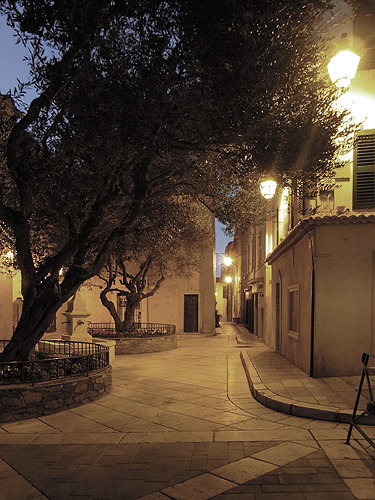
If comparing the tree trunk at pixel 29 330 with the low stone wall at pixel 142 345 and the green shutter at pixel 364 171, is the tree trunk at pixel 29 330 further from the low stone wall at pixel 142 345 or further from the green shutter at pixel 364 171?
the low stone wall at pixel 142 345

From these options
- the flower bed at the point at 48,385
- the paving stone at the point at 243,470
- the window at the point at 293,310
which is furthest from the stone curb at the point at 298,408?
the window at the point at 293,310

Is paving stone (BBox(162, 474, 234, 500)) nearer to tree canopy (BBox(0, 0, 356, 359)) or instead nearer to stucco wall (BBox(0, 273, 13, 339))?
tree canopy (BBox(0, 0, 356, 359))

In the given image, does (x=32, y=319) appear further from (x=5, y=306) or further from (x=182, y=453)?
(x=5, y=306)

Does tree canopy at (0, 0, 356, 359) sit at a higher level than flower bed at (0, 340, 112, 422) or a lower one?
higher

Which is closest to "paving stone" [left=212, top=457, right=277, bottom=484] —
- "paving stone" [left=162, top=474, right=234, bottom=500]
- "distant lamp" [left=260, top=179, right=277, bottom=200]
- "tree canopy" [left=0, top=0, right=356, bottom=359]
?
"paving stone" [left=162, top=474, right=234, bottom=500]

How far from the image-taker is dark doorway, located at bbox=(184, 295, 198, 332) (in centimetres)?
2891

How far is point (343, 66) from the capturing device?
823cm

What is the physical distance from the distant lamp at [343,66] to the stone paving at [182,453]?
224 inches

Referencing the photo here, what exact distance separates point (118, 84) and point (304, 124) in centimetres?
331

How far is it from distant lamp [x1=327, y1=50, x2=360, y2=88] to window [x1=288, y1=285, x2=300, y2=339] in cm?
561

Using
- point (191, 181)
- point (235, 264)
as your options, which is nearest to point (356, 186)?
point (191, 181)

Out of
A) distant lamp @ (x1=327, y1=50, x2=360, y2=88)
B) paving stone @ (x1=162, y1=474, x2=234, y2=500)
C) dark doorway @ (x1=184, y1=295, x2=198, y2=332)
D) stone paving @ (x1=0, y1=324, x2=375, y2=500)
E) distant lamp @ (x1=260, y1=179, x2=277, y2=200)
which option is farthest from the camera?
dark doorway @ (x1=184, y1=295, x2=198, y2=332)

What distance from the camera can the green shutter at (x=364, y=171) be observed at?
10.0 m

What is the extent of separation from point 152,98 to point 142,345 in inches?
492
